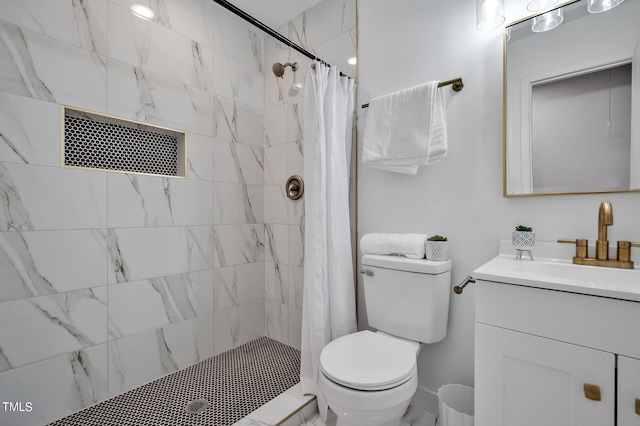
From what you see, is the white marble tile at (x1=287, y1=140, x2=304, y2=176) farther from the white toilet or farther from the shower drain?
the shower drain

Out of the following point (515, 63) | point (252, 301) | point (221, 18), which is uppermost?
point (221, 18)

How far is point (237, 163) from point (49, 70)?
3.65 feet

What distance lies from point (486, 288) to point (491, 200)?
0.59 meters

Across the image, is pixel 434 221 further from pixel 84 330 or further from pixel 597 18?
pixel 84 330

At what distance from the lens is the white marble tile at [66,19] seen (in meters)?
1.36

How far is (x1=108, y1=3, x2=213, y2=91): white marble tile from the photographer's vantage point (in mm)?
1646

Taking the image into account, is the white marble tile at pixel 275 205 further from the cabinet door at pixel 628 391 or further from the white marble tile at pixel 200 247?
the cabinet door at pixel 628 391

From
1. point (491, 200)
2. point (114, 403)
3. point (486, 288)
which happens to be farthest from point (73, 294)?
point (491, 200)

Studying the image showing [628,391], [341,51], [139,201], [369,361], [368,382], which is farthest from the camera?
[341,51]

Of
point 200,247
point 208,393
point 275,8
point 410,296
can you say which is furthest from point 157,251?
point 275,8

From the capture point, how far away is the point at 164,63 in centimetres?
184

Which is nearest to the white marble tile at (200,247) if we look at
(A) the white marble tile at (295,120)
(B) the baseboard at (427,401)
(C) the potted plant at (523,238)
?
(A) the white marble tile at (295,120)

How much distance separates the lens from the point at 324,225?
1679mm

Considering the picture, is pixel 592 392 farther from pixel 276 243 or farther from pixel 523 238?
pixel 276 243
